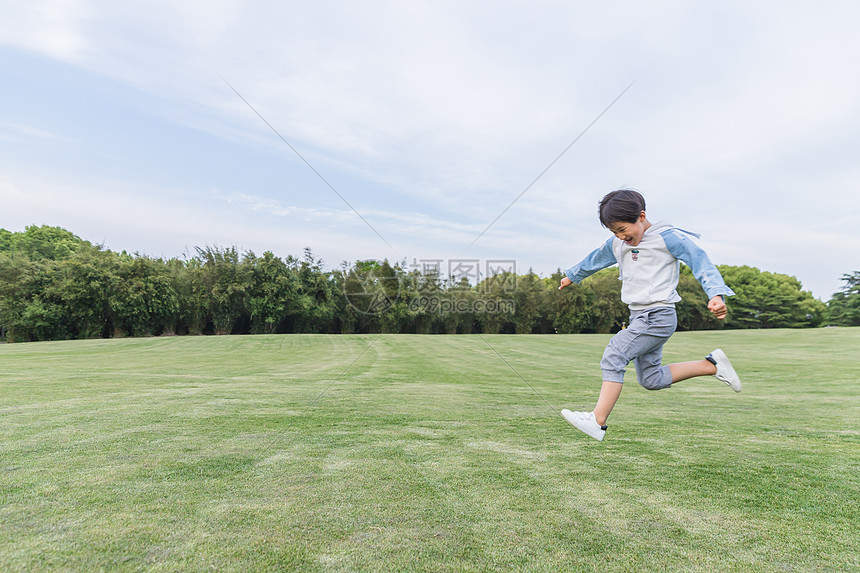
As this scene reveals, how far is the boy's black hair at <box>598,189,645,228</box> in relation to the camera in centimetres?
345

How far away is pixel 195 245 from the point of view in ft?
139

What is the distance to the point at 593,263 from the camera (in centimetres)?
412

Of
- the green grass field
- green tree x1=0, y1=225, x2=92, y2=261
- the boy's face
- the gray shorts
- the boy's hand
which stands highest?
green tree x1=0, y1=225, x2=92, y2=261

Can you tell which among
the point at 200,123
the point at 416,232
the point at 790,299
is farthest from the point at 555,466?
the point at 790,299

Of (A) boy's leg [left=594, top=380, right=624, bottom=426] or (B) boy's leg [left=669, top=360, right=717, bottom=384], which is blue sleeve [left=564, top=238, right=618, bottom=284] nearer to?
(A) boy's leg [left=594, top=380, right=624, bottom=426]

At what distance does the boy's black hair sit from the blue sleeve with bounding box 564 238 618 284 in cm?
39

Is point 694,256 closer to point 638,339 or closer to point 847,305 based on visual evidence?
point 638,339

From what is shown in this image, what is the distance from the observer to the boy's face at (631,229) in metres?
3.49

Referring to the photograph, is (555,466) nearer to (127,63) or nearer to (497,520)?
(497,520)

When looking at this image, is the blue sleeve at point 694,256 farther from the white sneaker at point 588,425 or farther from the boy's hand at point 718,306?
the white sneaker at point 588,425

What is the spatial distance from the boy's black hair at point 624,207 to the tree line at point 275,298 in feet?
124

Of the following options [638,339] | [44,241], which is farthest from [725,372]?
[44,241]

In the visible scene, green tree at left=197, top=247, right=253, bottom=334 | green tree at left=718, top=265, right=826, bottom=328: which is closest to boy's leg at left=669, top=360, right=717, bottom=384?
green tree at left=197, top=247, right=253, bottom=334

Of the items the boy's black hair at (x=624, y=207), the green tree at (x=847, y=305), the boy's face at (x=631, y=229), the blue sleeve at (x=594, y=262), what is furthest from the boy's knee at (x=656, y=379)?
the green tree at (x=847, y=305)
